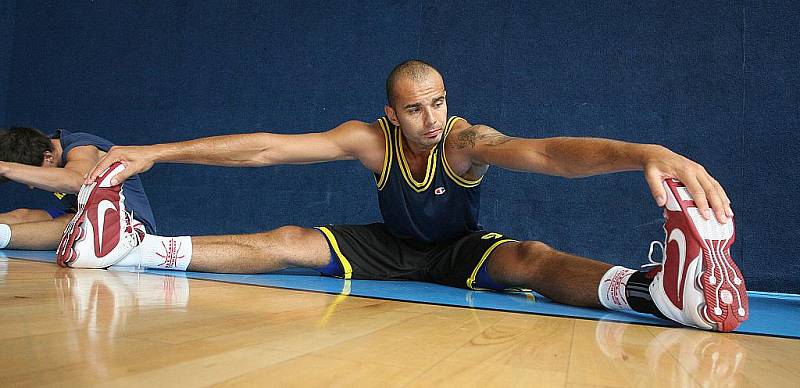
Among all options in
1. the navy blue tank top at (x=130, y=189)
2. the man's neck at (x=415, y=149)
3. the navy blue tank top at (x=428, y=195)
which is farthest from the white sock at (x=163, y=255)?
the man's neck at (x=415, y=149)

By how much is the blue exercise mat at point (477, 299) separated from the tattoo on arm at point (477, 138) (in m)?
0.50

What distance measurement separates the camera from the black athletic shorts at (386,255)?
2.71 m

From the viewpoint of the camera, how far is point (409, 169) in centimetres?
261

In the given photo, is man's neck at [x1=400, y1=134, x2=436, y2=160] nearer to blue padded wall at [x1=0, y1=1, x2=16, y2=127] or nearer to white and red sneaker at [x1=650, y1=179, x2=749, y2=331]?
white and red sneaker at [x1=650, y1=179, x2=749, y2=331]

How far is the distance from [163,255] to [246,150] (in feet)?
1.58

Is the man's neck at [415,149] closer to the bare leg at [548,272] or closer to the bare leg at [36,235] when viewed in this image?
the bare leg at [548,272]

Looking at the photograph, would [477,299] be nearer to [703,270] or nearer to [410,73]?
[703,270]

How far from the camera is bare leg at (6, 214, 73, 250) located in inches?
136

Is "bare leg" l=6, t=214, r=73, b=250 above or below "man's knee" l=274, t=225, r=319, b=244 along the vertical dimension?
below

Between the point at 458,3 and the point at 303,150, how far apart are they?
75.0 inches

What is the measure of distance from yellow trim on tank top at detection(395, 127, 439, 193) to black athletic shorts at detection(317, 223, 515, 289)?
270 millimetres

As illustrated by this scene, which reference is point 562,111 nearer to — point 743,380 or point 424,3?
point 424,3

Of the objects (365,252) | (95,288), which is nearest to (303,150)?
(365,252)

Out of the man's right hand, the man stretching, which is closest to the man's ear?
the man stretching
